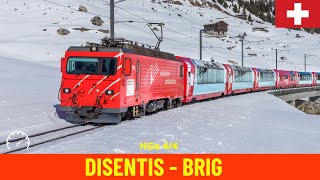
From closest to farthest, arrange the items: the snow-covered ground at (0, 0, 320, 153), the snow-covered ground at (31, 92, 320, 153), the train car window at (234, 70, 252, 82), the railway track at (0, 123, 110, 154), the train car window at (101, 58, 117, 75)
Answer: the snow-covered ground at (31, 92, 320, 153) < the railway track at (0, 123, 110, 154) < the snow-covered ground at (0, 0, 320, 153) < the train car window at (101, 58, 117, 75) < the train car window at (234, 70, 252, 82)

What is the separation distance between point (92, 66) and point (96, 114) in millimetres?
1854

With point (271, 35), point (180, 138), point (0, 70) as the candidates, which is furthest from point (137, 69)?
point (271, 35)

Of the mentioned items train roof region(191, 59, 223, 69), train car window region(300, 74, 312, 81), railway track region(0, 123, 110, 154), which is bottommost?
railway track region(0, 123, 110, 154)

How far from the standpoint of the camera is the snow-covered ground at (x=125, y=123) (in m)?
14.2

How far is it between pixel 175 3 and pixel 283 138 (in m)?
171

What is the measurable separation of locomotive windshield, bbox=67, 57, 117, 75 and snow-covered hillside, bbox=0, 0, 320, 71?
117 feet

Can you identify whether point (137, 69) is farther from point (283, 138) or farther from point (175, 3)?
point (175, 3)

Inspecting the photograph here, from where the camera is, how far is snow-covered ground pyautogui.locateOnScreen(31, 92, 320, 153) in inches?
513

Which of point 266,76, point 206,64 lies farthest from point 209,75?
point 266,76

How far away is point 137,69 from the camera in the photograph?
2003cm

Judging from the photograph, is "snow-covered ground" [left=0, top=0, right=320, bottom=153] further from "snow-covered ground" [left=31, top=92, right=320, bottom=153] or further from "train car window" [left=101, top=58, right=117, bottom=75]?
"train car window" [left=101, top=58, right=117, bottom=75]

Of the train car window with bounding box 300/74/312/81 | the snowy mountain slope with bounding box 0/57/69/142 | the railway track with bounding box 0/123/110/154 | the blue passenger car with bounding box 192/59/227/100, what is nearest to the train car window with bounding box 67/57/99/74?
the railway track with bounding box 0/123/110/154

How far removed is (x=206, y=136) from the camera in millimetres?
15523

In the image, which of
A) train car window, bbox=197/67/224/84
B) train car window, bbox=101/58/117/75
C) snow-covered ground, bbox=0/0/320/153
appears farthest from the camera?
train car window, bbox=197/67/224/84
